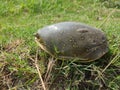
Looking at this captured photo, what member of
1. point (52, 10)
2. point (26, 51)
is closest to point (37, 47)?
point (26, 51)

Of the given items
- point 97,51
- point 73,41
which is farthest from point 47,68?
point 97,51

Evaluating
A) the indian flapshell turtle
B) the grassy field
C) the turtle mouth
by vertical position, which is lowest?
the grassy field

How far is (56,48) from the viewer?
3227 mm

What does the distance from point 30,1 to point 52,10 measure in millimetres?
309

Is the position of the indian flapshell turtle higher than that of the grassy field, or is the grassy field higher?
the indian flapshell turtle

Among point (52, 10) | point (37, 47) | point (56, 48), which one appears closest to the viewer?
point (56, 48)

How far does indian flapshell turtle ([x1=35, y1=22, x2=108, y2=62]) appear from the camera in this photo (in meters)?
3.23

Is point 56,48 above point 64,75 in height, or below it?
above

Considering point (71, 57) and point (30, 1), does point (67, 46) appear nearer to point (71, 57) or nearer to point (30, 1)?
point (71, 57)

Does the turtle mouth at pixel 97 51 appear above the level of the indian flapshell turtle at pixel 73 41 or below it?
below

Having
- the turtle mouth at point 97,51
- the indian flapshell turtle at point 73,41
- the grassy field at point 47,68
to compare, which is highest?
the indian flapshell turtle at point 73,41

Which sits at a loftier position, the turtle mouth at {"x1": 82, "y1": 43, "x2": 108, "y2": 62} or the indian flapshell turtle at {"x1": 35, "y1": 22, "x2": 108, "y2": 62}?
the indian flapshell turtle at {"x1": 35, "y1": 22, "x2": 108, "y2": 62}

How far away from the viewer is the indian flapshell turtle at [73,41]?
3.23m

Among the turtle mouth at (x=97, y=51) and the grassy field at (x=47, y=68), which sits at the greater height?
the turtle mouth at (x=97, y=51)
